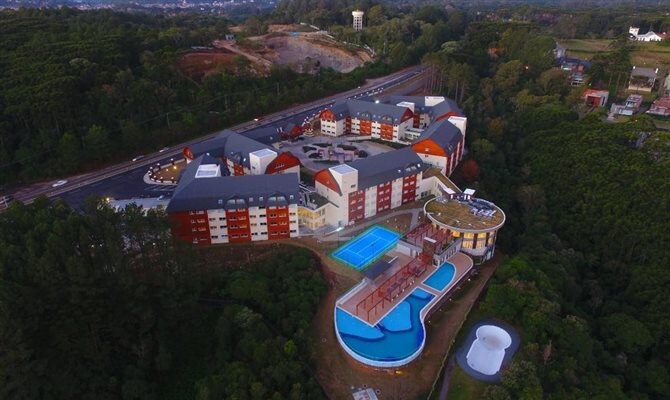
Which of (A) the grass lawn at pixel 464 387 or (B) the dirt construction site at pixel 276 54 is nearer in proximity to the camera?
(A) the grass lawn at pixel 464 387

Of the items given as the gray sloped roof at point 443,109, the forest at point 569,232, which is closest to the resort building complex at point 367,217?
the forest at point 569,232

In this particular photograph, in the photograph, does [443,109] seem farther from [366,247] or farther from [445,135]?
[366,247]

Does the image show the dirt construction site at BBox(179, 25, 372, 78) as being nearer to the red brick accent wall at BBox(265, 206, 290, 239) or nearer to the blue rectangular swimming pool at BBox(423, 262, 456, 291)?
the red brick accent wall at BBox(265, 206, 290, 239)

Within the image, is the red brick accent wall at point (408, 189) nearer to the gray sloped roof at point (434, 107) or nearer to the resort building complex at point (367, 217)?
the resort building complex at point (367, 217)

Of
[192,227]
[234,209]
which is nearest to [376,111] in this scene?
[234,209]

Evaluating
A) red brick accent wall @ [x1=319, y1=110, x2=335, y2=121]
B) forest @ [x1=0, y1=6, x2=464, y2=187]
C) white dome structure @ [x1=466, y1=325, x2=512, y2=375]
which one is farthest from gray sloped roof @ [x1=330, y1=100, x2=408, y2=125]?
white dome structure @ [x1=466, y1=325, x2=512, y2=375]
